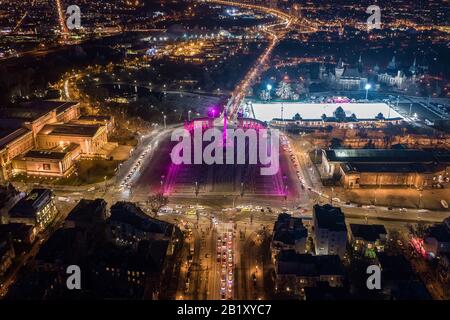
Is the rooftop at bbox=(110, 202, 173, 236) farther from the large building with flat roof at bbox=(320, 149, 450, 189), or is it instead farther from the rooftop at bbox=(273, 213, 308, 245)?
the large building with flat roof at bbox=(320, 149, 450, 189)

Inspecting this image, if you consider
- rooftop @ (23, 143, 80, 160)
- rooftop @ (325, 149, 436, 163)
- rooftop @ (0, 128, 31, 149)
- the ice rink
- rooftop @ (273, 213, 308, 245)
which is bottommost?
rooftop @ (273, 213, 308, 245)

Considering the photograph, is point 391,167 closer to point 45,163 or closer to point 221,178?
point 221,178

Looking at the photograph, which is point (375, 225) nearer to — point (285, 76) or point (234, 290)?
point (234, 290)

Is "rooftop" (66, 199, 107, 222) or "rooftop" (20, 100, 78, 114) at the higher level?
"rooftop" (20, 100, 78, 114)

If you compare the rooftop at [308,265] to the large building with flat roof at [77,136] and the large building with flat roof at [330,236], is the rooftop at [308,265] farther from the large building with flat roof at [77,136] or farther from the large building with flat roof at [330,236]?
the large building with flat roof at [77,136]

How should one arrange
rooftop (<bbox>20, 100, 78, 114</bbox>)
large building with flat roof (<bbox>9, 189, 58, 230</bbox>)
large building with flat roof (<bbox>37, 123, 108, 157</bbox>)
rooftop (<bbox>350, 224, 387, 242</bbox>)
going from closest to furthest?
rooftop (<bbox>350, 224, 387, 242</bbox>)
large building with flat roof (<bbox>9, 189, 58, 230</bbox>)
large building with flat roof (<bbox>37, 123, 108, 157</bbox>)
rooftop (<bbox>20, 100, 78, 114</bbox>)

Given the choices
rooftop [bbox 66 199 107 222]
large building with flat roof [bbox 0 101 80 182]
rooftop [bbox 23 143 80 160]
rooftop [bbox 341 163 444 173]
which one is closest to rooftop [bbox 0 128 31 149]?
large building with flat roof [bbox 0 101 80 182]
